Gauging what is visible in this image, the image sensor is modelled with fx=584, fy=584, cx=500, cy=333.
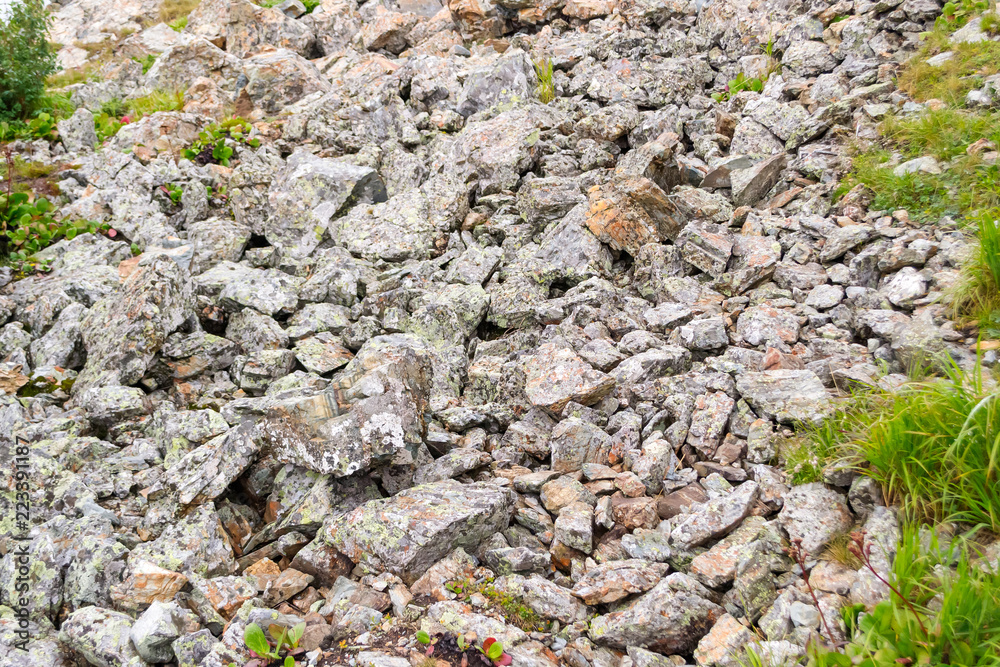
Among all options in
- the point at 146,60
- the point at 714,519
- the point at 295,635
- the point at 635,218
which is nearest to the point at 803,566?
the point at 714,519

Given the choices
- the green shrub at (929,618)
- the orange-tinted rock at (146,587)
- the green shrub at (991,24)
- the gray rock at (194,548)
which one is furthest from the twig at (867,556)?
the green shrub at (991,24)

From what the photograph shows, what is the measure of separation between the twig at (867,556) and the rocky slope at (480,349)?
0.13 m

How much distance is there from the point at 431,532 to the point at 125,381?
4690mm

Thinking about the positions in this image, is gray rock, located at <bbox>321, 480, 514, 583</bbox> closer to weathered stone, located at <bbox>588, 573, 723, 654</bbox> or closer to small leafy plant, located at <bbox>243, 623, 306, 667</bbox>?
small leafy plant, located at <bbox>243, 623, 306, 667</bbox>

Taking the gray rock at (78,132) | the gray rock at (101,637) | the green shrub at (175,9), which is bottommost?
the gray rock at (101,637)

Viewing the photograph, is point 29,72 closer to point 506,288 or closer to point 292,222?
point 292,222

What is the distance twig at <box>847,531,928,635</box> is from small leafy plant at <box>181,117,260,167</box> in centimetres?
1164

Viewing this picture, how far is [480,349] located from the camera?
756cm

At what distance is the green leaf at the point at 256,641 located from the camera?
3934 mm

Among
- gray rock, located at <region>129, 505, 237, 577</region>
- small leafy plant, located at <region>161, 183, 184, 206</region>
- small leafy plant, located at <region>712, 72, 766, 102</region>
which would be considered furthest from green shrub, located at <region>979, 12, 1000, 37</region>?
small leafy plant, located at <region>161, 183, 184, 206</region>

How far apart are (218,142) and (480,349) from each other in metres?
7.63

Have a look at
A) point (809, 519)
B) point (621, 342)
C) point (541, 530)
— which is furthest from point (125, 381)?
point (809, 519)

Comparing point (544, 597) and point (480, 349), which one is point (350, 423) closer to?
point (544, 597)

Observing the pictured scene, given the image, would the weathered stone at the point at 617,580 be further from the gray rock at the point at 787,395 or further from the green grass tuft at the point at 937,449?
the gray rock at the point at 787,395
